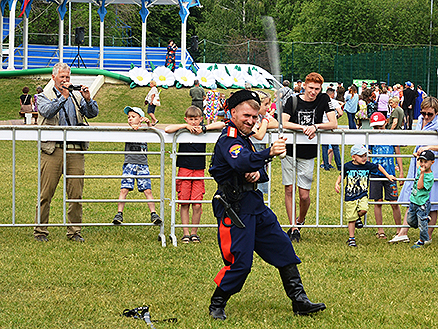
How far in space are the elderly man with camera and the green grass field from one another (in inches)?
14.7

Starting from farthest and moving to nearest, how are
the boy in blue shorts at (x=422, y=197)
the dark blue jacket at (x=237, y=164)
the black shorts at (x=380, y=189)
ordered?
1. the black shorts at (x=380, y=189)
2. the boy in blue shorts at (x=422, y=197)
3. the dark blue jacket at (x=237, y=164)

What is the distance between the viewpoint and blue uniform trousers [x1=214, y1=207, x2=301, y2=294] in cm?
537

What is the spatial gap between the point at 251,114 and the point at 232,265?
→ 1.22 metres

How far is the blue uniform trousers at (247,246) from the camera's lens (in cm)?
537

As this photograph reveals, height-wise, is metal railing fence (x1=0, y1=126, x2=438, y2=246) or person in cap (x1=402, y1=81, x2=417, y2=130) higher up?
person in cap (x1=402, y1=81, x2=417, y2=130)

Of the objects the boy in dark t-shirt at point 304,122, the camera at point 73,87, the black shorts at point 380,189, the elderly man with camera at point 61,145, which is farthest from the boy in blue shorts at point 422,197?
the camera at point 73,87

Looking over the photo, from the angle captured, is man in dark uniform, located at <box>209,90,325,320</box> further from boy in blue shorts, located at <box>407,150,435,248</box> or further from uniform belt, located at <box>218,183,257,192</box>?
boy in blue shorts, located at <box>407,150,435,248</box>

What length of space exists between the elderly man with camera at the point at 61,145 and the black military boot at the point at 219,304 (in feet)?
10.9

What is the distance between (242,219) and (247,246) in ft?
0.73

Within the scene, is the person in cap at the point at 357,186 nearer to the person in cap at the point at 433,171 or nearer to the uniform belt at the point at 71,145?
the person in cap at the point at 433,171

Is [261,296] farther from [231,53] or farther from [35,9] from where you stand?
[35,9]

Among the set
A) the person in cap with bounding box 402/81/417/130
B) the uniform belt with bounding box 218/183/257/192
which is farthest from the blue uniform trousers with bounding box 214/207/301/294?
the person in cap with bounding box 402/81/417/130

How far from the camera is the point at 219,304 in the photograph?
550 cm

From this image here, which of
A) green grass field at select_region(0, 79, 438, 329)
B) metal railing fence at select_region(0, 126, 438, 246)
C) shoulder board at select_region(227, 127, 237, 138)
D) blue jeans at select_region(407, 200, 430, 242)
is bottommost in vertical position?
green grass field at select_region(0, 79, 438, 329)
